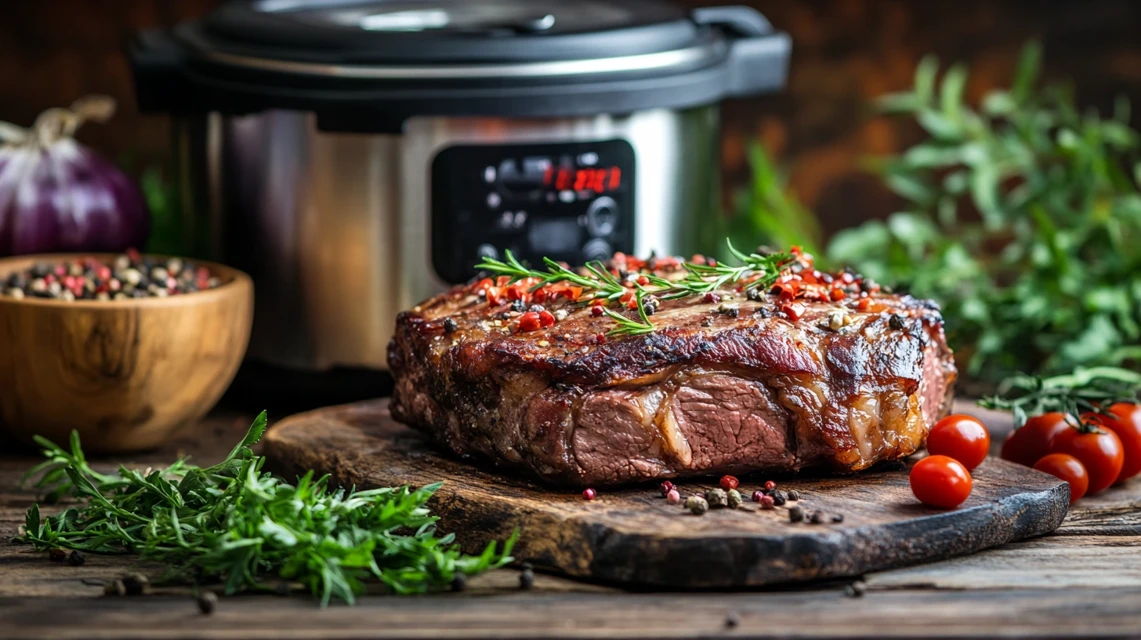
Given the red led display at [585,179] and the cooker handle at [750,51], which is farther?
the cooker handle at [750,51]

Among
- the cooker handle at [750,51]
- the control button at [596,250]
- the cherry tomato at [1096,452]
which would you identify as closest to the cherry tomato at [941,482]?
the cherry tomato at [1096,452]

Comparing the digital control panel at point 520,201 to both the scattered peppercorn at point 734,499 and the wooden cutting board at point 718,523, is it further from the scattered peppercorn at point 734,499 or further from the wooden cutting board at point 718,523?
the scattered peppercorn at point 734,499

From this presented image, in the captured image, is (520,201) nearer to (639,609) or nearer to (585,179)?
(585,179)

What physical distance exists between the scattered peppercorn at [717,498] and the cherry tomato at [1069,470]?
55cm

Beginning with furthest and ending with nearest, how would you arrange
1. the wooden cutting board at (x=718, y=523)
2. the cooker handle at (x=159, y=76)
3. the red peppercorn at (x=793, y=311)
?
the cooker handle at (x=159, y=76) < the red peppercorn at (x=793, y=311) < the wooden cutting board at (x=718, y=523)

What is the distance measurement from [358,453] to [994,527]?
3.12 ft

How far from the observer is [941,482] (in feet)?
5.92

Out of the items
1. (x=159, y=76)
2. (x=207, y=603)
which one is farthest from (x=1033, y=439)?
(x=159, y=76)

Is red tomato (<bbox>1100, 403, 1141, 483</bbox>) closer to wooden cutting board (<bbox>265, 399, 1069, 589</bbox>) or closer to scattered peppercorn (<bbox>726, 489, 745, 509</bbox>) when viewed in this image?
wooden cutting board (<bbox>265, 399, 1069, 589</bbox>)

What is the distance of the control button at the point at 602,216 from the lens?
2.55 metres

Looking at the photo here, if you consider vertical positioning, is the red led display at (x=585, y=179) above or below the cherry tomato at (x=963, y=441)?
Answer: above

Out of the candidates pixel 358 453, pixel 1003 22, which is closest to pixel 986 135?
pixel 1003 22

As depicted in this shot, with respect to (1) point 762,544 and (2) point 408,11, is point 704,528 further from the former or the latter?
(2) point 408,11

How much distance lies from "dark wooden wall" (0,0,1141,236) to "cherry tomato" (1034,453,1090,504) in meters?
2.11
